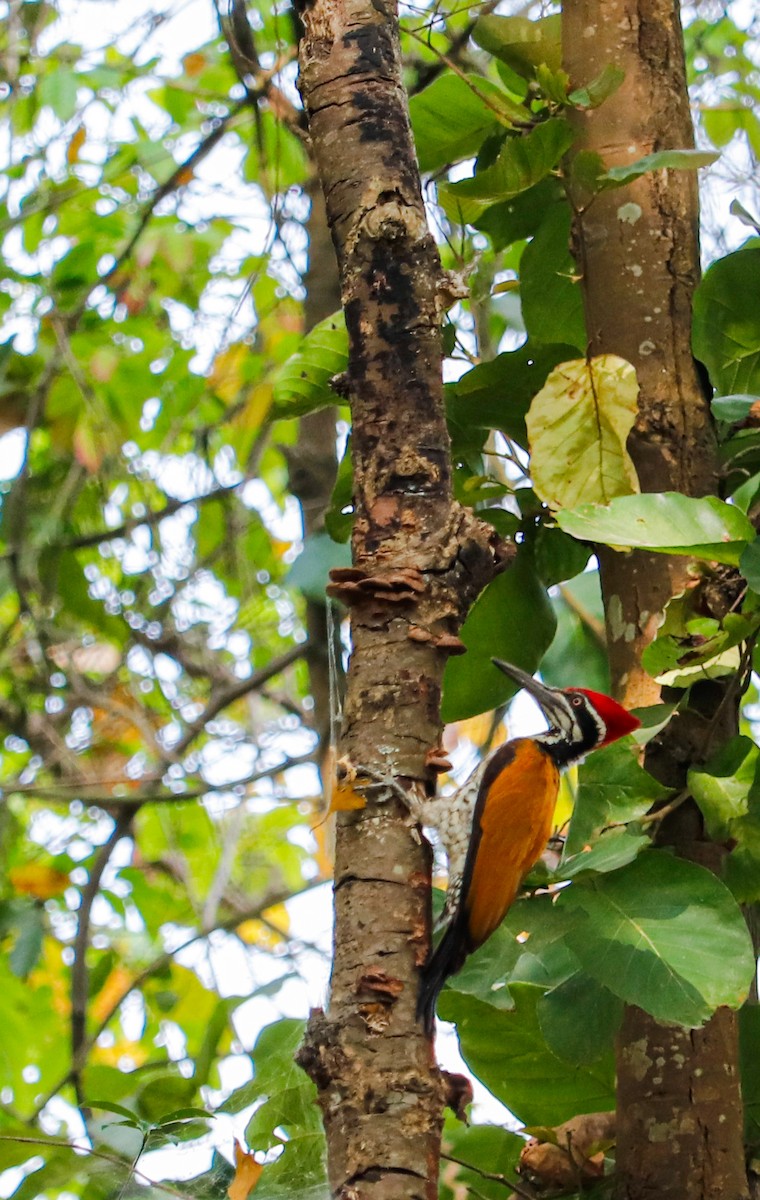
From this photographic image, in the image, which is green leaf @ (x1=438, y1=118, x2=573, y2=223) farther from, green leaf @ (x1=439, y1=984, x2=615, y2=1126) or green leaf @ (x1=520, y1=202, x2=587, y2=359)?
green leaf @ (x1=439, y1=984, x2=615, y2=1126)

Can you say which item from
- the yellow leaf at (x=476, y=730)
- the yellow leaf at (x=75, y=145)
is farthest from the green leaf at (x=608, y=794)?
the yellow leaf at (x=75, y=145)

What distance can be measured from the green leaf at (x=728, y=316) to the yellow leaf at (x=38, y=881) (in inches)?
127

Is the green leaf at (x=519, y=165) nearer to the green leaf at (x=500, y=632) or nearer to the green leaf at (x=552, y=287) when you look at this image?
the green leaf at (x=552, y=287)

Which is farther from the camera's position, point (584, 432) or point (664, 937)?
point (584, 432)

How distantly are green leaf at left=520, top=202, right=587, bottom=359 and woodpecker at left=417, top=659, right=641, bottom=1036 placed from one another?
2.21 ft

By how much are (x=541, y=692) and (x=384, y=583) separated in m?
1.15

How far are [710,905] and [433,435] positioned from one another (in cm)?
71

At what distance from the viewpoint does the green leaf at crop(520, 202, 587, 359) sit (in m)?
2.43

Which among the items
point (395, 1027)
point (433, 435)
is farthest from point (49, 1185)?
point (433, 435)

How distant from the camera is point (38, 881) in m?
4.62

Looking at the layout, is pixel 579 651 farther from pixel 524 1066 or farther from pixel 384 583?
pixel 384 583

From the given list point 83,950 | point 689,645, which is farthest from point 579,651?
point 83,950

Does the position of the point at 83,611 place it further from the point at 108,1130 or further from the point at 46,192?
the point at 108,1130

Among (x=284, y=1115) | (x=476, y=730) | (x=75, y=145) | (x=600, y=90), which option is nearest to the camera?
(x=284, y=1115)
